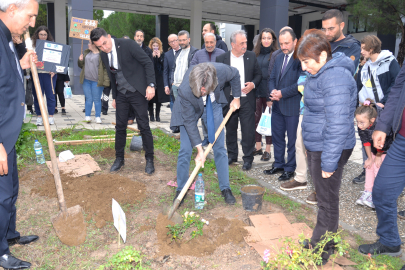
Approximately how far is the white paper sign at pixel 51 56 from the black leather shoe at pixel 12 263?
6.22 meters

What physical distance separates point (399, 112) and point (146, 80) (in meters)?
3.34

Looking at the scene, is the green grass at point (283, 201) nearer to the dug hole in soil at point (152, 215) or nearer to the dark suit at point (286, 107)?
the dug hole in soil at point (152, 215)

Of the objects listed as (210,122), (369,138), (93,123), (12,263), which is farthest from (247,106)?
(93,123)

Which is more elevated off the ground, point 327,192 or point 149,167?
point 327,192

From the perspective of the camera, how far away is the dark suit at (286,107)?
180 inches

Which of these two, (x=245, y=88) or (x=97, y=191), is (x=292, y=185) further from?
(x=97, y=191)

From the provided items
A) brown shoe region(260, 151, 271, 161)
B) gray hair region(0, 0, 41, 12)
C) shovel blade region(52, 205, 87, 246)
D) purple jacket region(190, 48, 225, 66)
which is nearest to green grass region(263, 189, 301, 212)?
brown shoe region(260, 151, 271, 161)

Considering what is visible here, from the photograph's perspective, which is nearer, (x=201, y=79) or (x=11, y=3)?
(x=11, y=3)

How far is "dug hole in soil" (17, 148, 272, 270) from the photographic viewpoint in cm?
289

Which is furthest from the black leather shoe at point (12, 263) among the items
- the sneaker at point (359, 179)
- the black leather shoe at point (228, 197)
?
the sneaker at point (359, 179)

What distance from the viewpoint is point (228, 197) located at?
13.1 ft

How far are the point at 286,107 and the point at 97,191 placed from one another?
9.13ft

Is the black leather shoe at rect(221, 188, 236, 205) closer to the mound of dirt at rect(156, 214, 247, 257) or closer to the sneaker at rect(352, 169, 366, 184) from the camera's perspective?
the mound of dirt at rect(156, 214, 247, 257)

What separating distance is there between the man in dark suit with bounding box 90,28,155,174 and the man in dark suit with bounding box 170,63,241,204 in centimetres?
127
